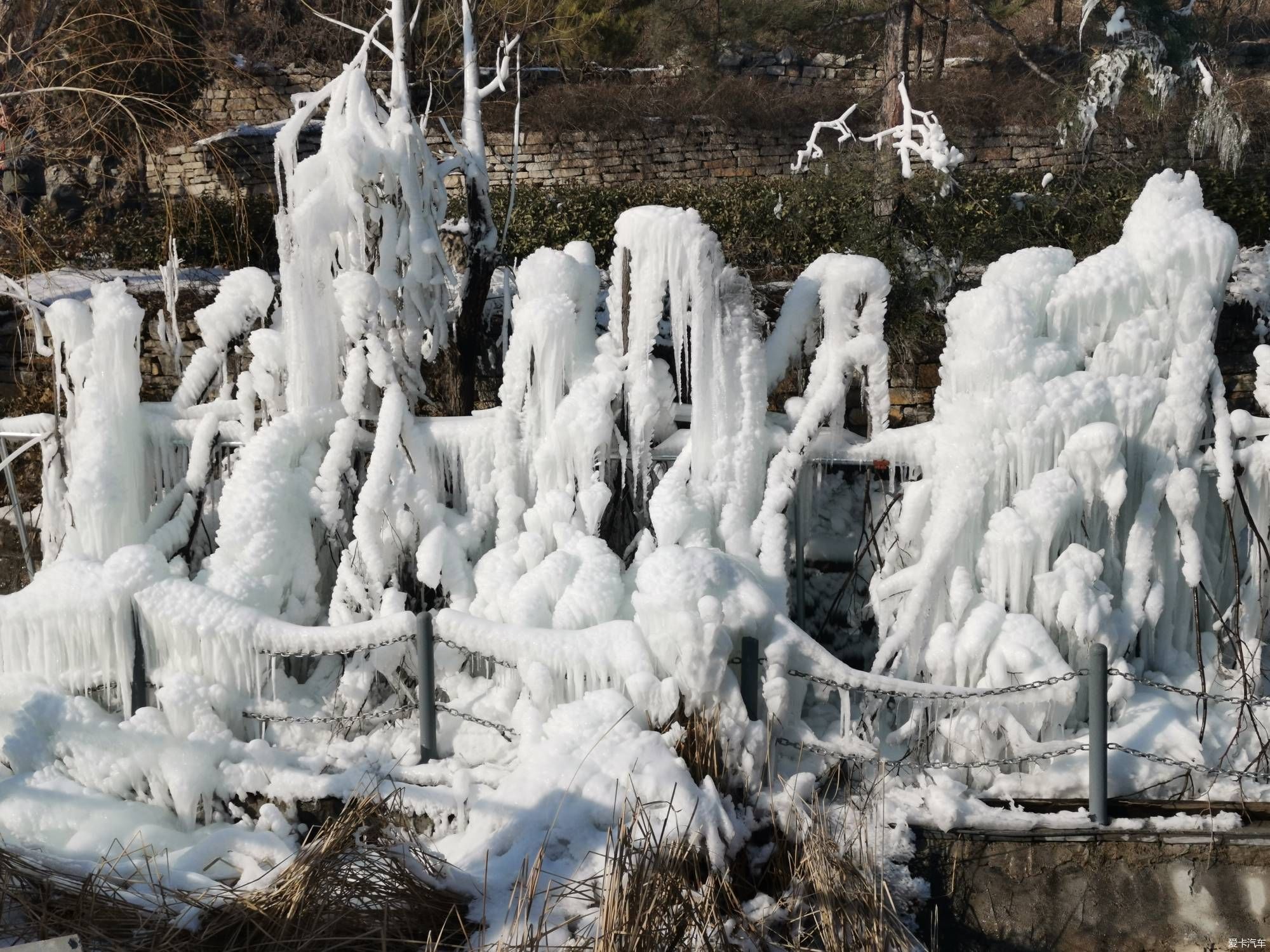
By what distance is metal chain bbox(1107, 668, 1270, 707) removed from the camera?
4.79 meters

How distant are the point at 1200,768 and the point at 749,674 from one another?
188 cm

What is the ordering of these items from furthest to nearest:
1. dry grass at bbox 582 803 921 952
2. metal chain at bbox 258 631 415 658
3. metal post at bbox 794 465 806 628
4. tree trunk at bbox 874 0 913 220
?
tree trunk at bbox 874 0 913 220 < metal post at bbox 794 465 806 628 < metal chain at bbox 258 631 415 658 < dry grass at bbox 582 803 921 952

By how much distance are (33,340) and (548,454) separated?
5663 mm

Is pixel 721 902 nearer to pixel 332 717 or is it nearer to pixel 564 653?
pixel 564 653

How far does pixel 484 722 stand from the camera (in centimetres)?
500

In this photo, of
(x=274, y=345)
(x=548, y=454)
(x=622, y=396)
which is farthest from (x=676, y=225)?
(x=274, y=345)

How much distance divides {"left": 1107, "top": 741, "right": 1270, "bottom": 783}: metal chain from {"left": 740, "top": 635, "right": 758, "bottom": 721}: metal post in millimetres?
1431

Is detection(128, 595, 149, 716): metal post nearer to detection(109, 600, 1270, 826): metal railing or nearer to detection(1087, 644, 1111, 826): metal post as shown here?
detection(109, 600, 1270, 826): metal railing

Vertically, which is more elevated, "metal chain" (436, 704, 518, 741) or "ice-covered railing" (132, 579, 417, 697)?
"ice-covered railing" (132, 579, 417, 697)

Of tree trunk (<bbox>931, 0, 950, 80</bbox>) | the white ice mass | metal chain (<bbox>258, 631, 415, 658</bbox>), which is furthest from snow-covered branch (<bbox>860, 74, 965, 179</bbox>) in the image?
tree trunk (<bbox>931, 0, 950, 80</bbox>)

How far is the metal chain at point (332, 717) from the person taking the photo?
17.3ft

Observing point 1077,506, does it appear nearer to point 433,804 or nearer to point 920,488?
point 920,488

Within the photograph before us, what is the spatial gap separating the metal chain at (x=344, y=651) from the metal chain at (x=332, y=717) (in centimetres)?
28

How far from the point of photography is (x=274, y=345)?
584 centimetres
